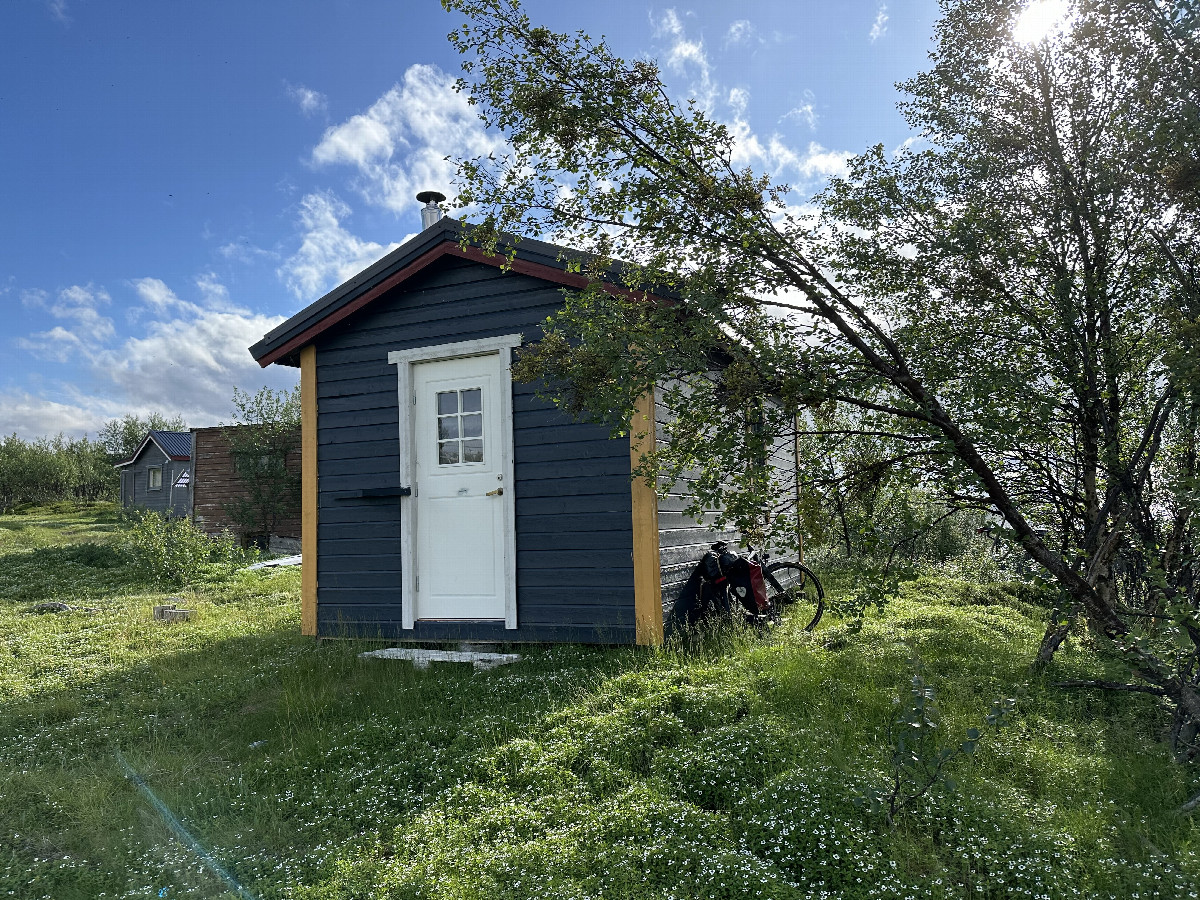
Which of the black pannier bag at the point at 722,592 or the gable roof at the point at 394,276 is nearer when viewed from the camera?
the gable roof at the point at 394,276

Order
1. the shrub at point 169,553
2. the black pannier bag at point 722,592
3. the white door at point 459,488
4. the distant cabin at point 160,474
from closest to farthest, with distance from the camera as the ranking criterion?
the black pannier bag at point 722,592 → the white door at point 459,488 → the shrub at point 169,553 → the distant cabin at point 160,474

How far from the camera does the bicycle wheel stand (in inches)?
258

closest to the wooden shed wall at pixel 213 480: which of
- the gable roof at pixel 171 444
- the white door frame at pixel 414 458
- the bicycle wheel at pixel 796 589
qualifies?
the gable roof at pixel 171 444

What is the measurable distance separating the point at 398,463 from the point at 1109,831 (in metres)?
5.48

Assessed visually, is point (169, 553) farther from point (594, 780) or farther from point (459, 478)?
point (594, 780)

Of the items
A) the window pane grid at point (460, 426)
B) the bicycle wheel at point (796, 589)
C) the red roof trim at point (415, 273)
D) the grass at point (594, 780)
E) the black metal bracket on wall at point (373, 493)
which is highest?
the red roof trim at point (415, 273)

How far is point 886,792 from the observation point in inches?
110

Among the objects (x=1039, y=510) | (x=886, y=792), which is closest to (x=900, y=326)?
(x=1039, y=510)

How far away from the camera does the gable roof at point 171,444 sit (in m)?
25.2

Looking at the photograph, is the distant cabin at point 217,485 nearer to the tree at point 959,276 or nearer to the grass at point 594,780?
the grass at point 594,780

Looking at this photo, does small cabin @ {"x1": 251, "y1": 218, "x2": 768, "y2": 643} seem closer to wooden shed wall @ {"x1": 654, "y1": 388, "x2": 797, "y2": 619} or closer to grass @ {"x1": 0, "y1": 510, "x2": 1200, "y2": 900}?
wooden shed wall @ {"x1": 654, "y1": 388, "x2": 797, "y2": 619}

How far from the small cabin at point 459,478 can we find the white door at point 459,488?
13 mm

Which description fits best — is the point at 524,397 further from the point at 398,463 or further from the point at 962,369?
the point at 962,369

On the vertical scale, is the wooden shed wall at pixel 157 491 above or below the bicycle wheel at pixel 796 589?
above
